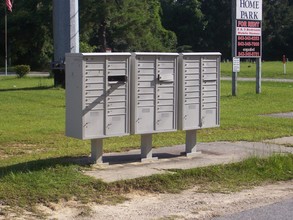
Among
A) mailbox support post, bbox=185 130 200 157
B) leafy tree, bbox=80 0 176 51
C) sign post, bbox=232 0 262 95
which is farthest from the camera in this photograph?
leafy tree, bbox=80 0 176 51

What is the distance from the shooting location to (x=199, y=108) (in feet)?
33.2

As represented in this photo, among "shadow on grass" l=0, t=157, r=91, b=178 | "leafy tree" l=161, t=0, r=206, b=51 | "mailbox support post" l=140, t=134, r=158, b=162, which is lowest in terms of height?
"shadow on grass" l=0, t=157, r=91, b=178

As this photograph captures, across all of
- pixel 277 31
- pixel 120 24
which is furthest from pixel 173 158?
pixel 277 31

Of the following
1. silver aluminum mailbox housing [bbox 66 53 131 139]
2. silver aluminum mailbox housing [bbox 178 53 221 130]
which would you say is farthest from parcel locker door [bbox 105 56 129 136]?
silver aluminum mailbox housing [bbox 178 53 221 130]

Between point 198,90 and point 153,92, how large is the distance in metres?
0.92

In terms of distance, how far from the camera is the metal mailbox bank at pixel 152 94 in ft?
30.5

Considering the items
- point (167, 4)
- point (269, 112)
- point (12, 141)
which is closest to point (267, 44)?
point (167, 4)

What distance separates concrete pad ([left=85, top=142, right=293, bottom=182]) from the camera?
8.95 m

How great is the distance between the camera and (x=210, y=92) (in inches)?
404

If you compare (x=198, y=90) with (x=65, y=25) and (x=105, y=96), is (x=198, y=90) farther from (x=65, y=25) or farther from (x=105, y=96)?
(x=65, y=25)

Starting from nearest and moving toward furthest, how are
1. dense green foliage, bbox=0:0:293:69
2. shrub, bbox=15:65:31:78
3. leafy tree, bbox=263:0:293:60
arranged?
shrub, bbox=15:65:31:78 → dense green foliage, bbox=0:0:293:69 → leafy tree, bbox=263:0:293:60

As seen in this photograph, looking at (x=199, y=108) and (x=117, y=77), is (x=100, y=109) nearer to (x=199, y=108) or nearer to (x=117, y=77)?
(x=117, y=77)

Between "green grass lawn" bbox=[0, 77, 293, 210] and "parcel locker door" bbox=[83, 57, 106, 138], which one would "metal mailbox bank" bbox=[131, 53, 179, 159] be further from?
"green grass lawn" bbox=[0, 77, 293, 210]

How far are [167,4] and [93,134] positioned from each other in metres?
83.5
